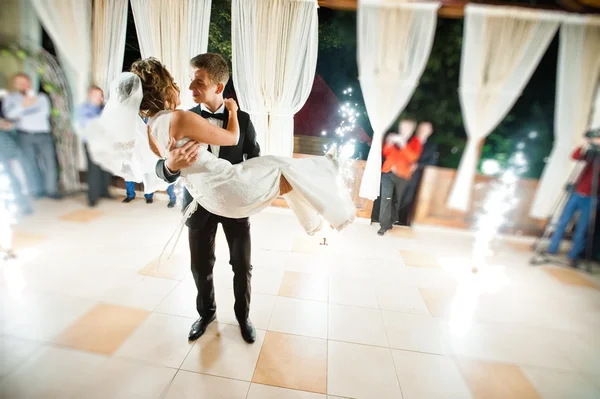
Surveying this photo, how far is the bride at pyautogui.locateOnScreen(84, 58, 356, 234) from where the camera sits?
0.72 m

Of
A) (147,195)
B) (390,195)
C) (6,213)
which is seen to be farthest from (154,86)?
(390,195)

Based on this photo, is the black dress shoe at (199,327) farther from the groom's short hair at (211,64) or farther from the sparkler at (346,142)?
the groom's short hair at (211,64)

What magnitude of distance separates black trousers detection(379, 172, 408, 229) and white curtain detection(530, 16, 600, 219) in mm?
543

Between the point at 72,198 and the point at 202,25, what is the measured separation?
0.88 meters

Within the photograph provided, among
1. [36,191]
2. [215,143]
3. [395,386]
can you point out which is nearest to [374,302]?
Result: [395,386]

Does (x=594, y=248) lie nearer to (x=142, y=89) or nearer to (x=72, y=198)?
(x=142, y=89)

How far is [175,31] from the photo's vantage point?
39.6 inches

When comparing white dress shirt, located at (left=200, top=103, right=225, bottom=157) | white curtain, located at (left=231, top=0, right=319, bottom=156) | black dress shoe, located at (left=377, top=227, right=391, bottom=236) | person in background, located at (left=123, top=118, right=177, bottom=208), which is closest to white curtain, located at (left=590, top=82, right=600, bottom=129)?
black dress shoe, located at (left=377, top=227, right=391, bottom=236)

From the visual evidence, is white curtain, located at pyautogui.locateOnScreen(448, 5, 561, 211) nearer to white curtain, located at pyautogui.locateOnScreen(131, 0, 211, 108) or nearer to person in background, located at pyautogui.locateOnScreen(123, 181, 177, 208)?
white curtain, located at pyautogui.locateOnScreen(131, 0, 211, 108)

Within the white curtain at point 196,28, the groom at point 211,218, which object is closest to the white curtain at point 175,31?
the white curtain at point 196,28

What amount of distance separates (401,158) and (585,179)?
627 mm

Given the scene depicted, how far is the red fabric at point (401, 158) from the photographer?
0.94 metres

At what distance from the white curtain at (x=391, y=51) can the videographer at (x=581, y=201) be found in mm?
636

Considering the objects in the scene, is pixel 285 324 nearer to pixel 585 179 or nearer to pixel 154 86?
pixel 154 86
